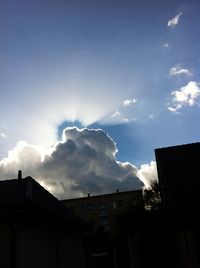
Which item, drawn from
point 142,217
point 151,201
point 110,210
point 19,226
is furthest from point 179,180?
point 110,210

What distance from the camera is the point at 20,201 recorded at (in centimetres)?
1227

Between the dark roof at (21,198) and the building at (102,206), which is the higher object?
the building at (102,206)

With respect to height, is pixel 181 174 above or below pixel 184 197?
above

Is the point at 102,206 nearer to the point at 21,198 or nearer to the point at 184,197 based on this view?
the point at 21,198

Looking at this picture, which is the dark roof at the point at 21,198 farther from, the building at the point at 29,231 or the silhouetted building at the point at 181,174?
the silhouetted building at the point at 181,174

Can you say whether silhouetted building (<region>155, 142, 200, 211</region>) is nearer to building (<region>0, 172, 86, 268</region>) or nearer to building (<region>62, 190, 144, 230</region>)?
building (<region>0, 172, 86, 268</region>)

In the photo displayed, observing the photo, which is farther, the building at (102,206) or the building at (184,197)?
the building at (102,206)

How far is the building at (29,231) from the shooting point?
Result: 1118 cm

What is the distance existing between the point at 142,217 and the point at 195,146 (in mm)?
8994

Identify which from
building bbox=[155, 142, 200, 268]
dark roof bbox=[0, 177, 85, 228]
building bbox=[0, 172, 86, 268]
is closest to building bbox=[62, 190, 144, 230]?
building bbox=[155, 142, 200, 268]

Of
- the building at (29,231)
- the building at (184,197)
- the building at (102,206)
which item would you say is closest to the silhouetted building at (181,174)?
the building at (184,197)

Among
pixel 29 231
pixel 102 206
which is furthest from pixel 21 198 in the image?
pixel 102 206

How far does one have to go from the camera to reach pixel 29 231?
1220cm

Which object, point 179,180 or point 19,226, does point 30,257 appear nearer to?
point 19,226
